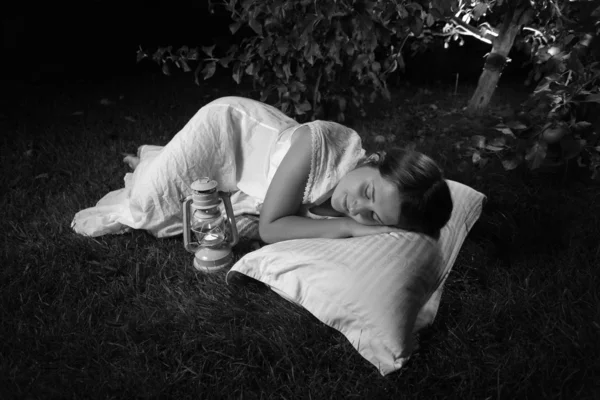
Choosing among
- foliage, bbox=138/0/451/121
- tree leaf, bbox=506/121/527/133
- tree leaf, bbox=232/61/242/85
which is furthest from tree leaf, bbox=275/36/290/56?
tree leaf, bbox=506/121/527/133

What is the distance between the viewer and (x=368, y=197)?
1792mm

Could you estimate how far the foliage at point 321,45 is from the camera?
8.38ft

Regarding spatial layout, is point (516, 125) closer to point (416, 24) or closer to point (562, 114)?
point (562, 114)

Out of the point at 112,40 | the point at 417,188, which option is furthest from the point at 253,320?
the point at 112,40

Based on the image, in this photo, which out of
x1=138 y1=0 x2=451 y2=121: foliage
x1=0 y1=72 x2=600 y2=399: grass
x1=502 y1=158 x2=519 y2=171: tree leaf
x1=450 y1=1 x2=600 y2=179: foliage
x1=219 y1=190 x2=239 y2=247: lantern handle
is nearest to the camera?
x1=0 y1=72 x2=600 y2=399: grass

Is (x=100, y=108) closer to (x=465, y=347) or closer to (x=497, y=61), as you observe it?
(x=497, y=61)

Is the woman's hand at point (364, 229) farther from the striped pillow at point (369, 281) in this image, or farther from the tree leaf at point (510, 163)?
the tree leaf at point (510, 163)

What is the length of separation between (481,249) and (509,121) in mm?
699

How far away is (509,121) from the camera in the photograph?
93.7 inches

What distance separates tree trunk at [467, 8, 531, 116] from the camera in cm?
323

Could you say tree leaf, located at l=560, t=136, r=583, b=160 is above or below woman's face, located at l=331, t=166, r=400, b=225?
above

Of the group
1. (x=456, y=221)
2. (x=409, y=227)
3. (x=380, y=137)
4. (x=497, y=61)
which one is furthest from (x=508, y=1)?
(x=409, y=227)

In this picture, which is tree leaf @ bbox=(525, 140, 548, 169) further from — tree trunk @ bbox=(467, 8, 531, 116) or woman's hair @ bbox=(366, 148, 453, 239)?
tree trunk @ bbox=(467, 8, 531, 116)

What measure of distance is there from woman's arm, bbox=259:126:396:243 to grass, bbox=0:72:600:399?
28 centimetres
